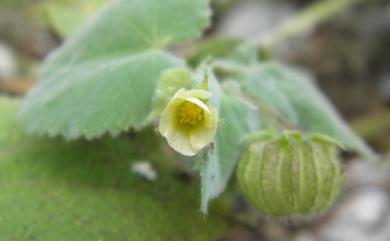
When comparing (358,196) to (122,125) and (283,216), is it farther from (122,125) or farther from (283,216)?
(122,125)

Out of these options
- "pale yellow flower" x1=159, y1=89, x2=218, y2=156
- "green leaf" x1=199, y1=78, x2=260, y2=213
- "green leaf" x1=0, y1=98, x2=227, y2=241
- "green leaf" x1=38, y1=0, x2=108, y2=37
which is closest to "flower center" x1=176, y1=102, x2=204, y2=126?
"pale yellow flower" x1=159, y1=89, x2=218, y2=156

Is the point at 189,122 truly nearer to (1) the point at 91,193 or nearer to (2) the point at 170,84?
(2) the point at 170,84

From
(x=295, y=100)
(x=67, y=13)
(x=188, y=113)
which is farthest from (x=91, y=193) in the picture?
(x=67, y=13)

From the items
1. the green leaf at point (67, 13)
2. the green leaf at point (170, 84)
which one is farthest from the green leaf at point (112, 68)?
the green leaf at point (67, 13)

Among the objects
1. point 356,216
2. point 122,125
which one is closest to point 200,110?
point 122,125

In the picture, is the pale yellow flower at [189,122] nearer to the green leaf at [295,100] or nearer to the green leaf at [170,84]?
the green leaf at [170,84]

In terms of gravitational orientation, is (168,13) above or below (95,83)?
above
